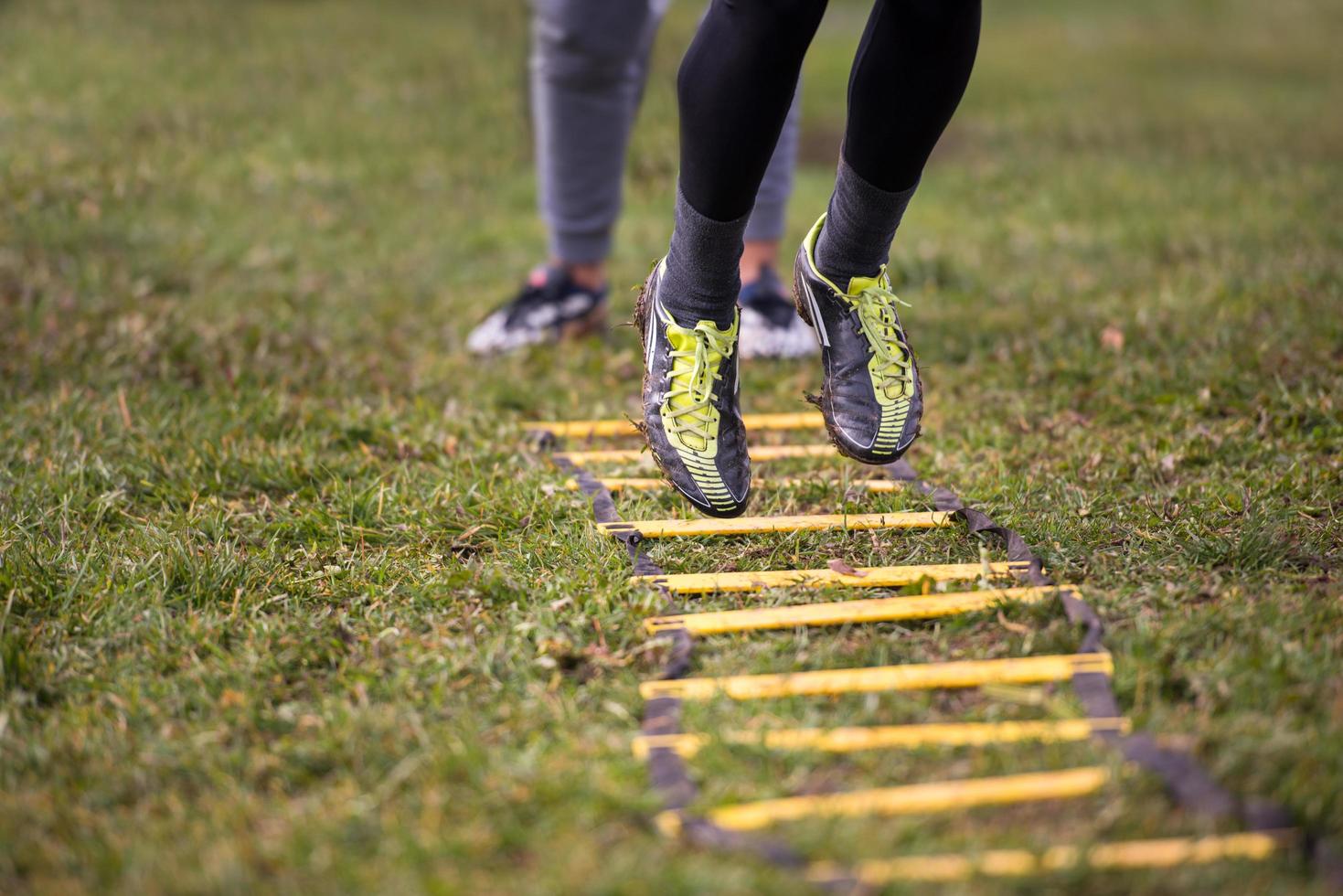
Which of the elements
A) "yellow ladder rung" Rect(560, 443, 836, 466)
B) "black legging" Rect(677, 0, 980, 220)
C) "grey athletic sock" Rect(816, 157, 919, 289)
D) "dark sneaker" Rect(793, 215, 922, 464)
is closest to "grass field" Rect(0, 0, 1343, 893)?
"yellow ladder rung" Rect(560, 443, 836, 466)

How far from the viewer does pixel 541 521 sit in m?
2.44

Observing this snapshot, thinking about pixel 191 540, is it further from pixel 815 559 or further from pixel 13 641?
pixel 815 559

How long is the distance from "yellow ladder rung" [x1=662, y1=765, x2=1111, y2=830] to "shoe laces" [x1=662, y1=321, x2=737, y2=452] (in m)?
0.85

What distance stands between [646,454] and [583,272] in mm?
1277

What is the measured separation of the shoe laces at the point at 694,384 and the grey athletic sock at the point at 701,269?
0.04 metres

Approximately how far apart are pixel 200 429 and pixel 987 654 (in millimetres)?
2066

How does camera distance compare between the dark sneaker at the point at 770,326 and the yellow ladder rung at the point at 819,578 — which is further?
the dark sneaker at the point at 770,326

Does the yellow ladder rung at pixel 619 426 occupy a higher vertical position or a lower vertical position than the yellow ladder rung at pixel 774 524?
lower

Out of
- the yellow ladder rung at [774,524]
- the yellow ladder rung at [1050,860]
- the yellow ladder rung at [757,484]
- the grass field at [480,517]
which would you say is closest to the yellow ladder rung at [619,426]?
the grass field at [480,517]

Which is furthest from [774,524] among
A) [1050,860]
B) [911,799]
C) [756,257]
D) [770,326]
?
[756,257]

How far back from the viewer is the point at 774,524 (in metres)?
2.38

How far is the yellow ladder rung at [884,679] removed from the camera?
176cm

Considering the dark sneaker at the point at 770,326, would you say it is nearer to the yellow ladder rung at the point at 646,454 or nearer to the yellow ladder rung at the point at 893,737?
the yellow ladder rung at the point at 646,454

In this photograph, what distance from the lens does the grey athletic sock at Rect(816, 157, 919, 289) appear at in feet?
7.20
